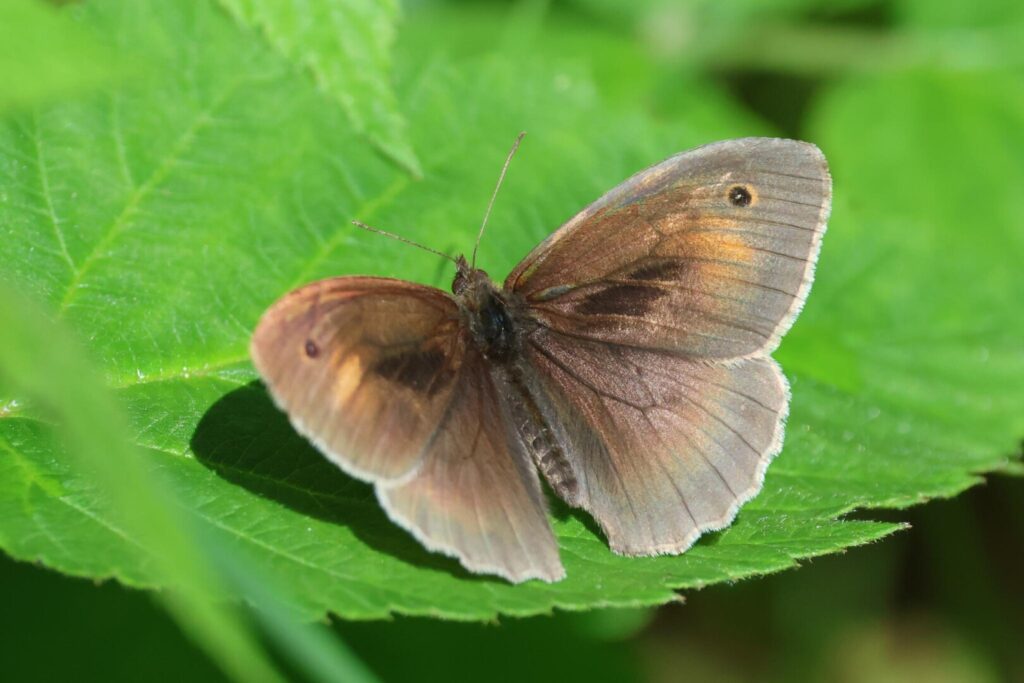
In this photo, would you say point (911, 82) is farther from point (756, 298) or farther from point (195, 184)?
point (195, 184)

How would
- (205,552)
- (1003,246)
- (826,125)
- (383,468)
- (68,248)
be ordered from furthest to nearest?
(826,125) → (1003,246) → (68,248) → (383,468) → (205,552)

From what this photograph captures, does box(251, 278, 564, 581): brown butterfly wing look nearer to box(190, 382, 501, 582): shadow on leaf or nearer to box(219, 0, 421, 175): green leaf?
box(190, 382, 501, 582): shadow on leaf

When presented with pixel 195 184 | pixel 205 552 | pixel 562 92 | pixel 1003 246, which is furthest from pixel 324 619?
pixel 1003 246

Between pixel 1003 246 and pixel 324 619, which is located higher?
pixel 1003 246

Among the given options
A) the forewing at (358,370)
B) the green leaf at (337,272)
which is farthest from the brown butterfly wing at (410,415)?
the green leaf at (337,272)

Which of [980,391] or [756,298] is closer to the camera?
[756,298]

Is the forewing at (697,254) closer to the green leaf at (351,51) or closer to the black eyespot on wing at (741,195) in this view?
the black eyespot on wing at (741,195)

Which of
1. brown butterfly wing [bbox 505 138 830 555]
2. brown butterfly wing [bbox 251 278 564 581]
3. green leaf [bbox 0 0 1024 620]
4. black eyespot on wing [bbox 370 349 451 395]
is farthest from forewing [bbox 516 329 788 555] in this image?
black eyespot on wing [bbox 370 349 451 395]
